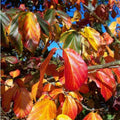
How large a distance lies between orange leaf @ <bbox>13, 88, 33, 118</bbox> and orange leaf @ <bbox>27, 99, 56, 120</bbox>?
227 mm

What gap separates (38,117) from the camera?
17.3 inches

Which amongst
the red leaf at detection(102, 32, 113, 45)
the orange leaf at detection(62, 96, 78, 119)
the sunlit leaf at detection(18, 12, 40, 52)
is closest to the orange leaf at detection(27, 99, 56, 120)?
the orange leaf at detection(62, 96, 78, 119)

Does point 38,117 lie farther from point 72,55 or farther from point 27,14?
point 27,14

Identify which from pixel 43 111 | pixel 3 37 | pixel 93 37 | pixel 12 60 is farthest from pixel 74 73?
pixel 12 60

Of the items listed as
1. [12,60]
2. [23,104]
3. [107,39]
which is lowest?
[23,104]

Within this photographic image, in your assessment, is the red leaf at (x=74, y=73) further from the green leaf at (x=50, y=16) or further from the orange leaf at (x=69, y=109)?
the green leaf at (x=50, y=16)

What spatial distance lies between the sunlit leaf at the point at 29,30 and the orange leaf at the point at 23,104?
0.27 meters

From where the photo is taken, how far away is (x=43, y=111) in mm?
448

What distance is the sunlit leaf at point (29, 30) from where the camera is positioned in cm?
50

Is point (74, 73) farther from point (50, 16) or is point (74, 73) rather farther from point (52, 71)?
point (50, 16)

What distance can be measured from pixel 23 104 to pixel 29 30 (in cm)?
33

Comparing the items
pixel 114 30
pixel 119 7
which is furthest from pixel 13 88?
pixel 119 7

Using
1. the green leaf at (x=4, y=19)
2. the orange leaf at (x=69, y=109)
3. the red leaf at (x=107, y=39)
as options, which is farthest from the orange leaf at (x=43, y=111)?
the red leaf at (x=107, y=39)

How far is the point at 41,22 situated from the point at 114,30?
87cm
